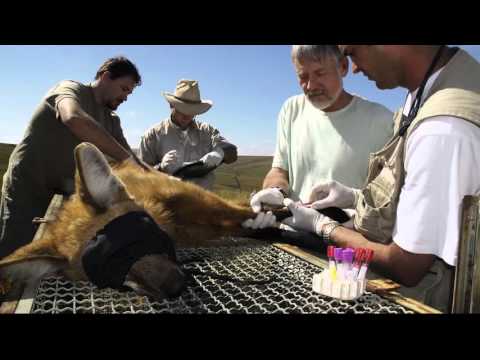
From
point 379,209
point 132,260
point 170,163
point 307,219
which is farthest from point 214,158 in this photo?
point 132,260

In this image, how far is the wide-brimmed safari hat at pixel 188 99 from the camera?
4.97 m

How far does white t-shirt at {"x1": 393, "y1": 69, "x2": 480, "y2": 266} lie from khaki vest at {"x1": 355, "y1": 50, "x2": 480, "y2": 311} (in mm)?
47

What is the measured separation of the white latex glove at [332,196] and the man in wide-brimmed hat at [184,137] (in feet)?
8.64

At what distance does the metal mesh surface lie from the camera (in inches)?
47.5

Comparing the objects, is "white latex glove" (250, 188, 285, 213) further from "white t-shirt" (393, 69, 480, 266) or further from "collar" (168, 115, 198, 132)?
"collar" (168, 115, 198, 132)

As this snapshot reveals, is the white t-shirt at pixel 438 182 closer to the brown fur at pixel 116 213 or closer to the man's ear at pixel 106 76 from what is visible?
the brown fur at pixel 116 213

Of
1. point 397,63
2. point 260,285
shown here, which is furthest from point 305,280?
point 397,63

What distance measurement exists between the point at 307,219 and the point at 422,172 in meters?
0.75

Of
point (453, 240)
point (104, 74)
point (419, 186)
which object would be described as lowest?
point (453, 240)

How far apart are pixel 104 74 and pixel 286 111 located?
1796mm

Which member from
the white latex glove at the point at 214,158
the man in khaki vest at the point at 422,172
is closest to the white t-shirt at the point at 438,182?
the man in khaki vest at the point at 422,172

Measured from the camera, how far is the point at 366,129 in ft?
8.73

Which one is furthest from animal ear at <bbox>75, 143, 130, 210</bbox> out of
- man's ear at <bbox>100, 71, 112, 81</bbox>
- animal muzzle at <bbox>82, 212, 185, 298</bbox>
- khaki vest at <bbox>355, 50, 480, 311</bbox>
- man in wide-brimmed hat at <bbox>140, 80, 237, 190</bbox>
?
man in wide-brimmed hat at <bbox>140, 80, 237, 190</bbox>
